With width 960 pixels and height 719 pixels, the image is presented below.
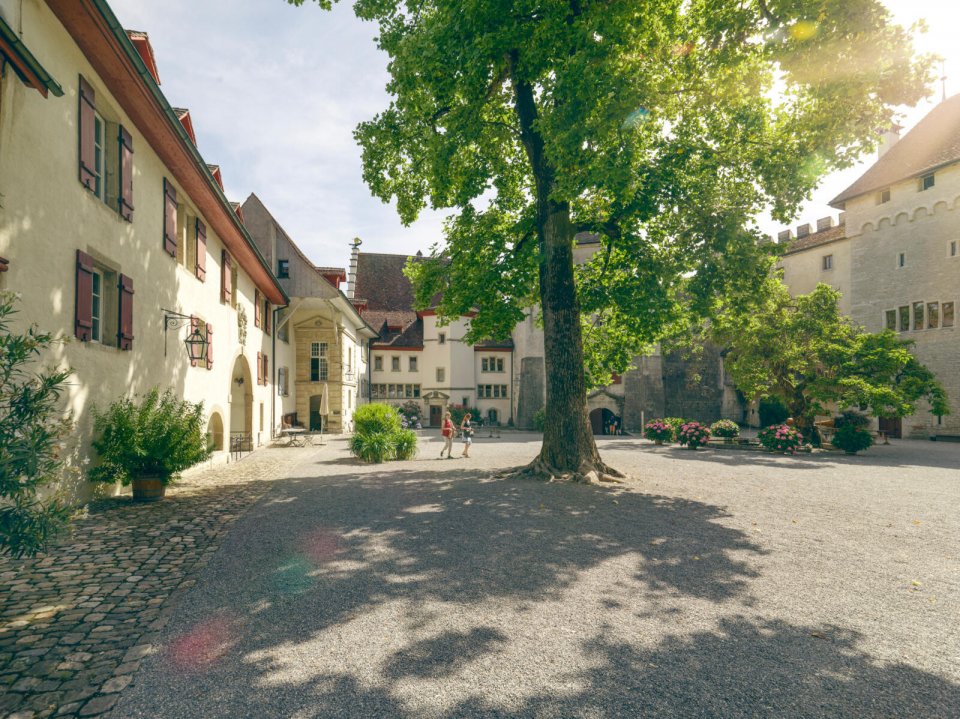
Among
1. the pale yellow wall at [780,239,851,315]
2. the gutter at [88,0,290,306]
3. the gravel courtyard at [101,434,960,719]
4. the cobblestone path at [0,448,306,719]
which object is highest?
the pale yellow wall at [780,239,851,315]

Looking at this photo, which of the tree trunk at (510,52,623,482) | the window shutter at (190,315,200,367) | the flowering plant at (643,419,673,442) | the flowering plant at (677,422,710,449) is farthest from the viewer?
the flowering plant at (643,419,673,442)

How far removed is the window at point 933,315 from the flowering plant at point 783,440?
46.1 feet

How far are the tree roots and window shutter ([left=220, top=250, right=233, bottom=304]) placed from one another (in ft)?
32.9

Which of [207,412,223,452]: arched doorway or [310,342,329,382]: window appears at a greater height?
[310,342,329,382]: window

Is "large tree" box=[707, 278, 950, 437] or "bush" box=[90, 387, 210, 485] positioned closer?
"bush" box=[90, 387, 210, 485]

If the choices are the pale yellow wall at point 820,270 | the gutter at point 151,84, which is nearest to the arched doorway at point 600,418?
the pale yellow wall at point 820,270

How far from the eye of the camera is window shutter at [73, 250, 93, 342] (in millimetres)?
8547

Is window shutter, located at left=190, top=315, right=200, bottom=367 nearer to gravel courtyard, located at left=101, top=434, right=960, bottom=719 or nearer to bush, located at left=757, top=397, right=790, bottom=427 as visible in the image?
gravel courtyard, located at left=101, top=434, right=960, bottom=719

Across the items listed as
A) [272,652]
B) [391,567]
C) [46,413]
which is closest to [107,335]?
[46,413]

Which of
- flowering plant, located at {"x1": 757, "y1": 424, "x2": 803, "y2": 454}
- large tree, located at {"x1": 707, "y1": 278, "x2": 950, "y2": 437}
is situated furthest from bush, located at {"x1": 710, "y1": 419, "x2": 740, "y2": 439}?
flowering plant, located at {"x1": 757, "y1": 424, "x2": 803, "y2": 454}

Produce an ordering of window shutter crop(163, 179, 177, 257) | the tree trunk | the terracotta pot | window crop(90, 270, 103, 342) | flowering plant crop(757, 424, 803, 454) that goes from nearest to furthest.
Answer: window crop(90, 270, 103, 342) < the terracotta pot < window shutter crop(163, 179, 177, 257) < the tree trunk < flowering plant crop(757, 424, 803, 454)

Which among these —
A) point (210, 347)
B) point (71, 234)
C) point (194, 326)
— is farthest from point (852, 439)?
point (71, 234)

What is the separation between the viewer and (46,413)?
4348 millimetres

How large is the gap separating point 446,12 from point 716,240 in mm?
7215
